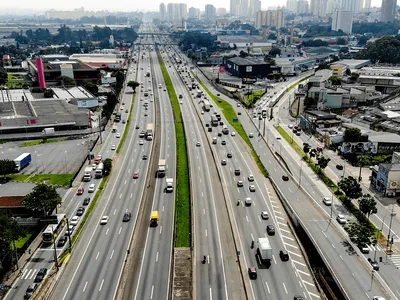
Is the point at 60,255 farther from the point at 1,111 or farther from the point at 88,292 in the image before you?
the point at 1,111

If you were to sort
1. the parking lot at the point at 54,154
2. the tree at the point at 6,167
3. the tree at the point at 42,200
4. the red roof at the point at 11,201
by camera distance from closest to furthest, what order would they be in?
the tree at the point at 42,200, the red roof at the point at 11,201, the tree at the point at 6,167, the parking lot at the point at 54,154

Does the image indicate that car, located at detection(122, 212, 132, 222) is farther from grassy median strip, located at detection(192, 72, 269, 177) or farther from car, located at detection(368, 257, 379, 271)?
car, located at detection(368, 257, 379, 271)

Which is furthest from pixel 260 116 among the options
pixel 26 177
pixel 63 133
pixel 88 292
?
pixel 88 292

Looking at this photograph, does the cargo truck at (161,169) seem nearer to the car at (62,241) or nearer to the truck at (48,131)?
the car at (62,241)

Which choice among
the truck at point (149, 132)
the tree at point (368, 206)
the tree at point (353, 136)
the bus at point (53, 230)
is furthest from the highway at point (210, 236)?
the tree at point (353, 136)

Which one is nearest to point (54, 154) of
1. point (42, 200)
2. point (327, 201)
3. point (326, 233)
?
point (42, 200)

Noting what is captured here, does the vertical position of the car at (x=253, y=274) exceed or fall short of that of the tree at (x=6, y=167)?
it falls short

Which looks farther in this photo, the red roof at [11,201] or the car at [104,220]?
the red roof at [11,201]
